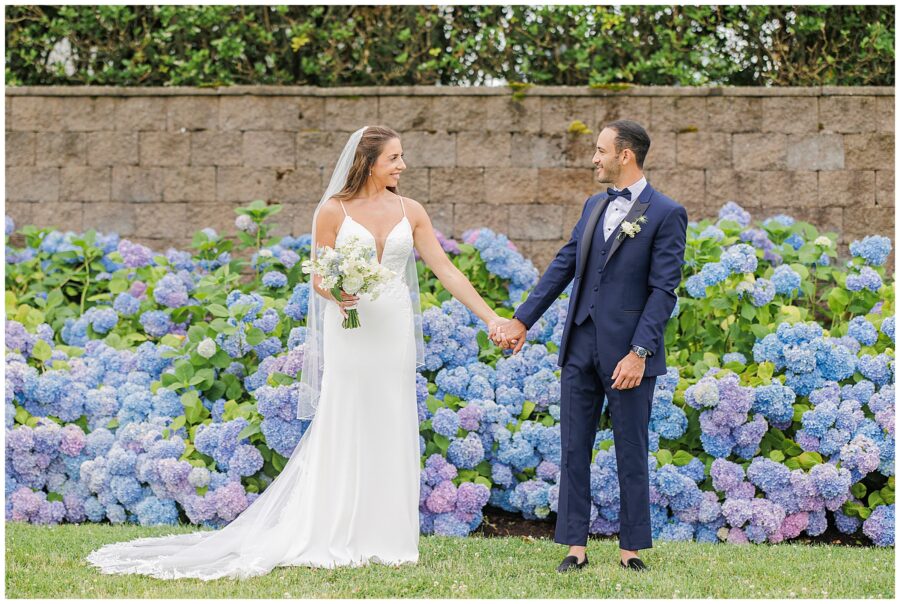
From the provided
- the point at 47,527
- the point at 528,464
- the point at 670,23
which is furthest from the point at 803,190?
the point at 47,527

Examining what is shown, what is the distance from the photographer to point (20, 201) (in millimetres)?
8297

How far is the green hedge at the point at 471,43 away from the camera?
8.10 meters

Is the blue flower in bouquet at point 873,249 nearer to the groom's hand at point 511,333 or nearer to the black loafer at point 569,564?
the groom's hand at point 511,333

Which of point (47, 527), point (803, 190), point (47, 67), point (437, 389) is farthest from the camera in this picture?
point (47, 67)

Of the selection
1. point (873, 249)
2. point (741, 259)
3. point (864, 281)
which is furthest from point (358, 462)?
point (873, 249)

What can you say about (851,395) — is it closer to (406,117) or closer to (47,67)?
(406,117)

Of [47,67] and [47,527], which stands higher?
[47,67]

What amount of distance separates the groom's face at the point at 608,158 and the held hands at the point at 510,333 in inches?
30.5

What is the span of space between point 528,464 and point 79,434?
94.4 inches

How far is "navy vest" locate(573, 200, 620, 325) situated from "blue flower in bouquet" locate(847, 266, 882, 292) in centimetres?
226

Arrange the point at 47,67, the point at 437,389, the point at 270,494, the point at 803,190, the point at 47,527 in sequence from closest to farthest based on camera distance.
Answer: the point at 270,494
the point at 47,527
the point at 437,389
the point at 803,190
the point at 47,67

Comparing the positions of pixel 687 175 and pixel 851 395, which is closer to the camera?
pixel 851 395

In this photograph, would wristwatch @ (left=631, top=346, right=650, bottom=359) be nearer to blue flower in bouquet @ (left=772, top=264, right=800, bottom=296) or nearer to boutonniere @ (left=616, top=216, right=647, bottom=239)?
boutonniere @ (left=616, top=216, right=647, bottom=239)

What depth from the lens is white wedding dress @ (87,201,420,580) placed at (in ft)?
14.2
